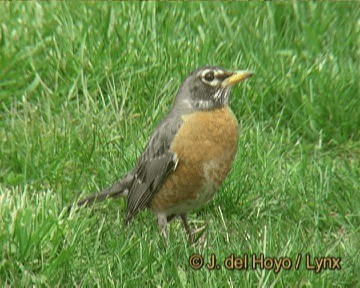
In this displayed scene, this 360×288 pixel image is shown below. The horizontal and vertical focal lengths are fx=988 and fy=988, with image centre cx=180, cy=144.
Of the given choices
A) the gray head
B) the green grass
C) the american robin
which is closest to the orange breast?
the american robin

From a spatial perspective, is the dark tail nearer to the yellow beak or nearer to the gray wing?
the gray wing

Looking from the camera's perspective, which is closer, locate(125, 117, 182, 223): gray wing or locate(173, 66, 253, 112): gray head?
locate(125, 117, 182, 223): gray wing

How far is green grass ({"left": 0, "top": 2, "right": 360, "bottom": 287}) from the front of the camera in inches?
187

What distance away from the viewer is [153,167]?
5.52 meters

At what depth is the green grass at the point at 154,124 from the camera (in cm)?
475

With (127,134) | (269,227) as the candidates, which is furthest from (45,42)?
(269,227)

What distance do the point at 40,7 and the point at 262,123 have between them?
1996 mm

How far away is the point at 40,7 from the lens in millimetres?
7465

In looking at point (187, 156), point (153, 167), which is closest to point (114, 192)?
point (153, 167)

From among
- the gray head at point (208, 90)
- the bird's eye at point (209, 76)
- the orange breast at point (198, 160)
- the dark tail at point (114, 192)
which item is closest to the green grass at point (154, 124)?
the dark tail at point (114, 192)

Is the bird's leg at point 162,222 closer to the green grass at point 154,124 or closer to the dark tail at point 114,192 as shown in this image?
the green grass at point 154,124

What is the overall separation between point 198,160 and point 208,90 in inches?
20.2

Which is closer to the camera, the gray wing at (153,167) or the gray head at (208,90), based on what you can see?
the gray wing at (153,167)

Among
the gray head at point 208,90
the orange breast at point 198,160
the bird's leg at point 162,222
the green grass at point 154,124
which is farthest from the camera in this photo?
the gray head at point 208,90
